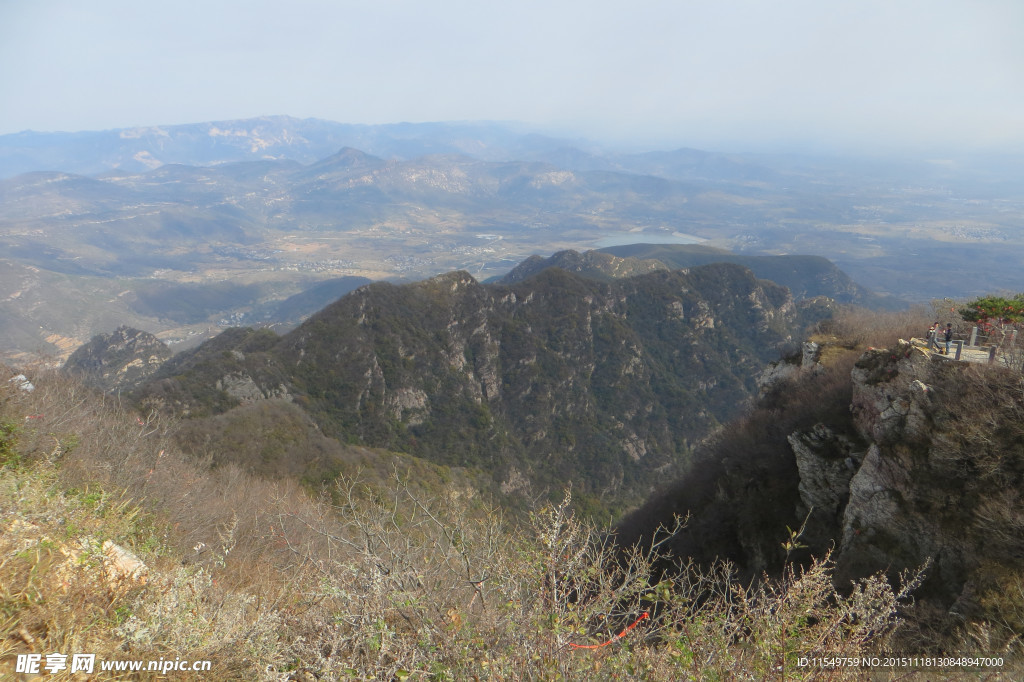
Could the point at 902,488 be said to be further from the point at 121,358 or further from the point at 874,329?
the point at 121,358

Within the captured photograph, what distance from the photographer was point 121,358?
84.7 m

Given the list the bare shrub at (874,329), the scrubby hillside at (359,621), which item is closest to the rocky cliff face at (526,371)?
the bare shrub at (874,329)

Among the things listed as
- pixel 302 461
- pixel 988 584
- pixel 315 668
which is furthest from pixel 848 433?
pixel 302 461

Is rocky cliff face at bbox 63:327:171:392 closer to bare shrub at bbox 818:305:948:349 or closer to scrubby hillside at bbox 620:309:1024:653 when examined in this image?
scrubby hillside at bbox 620:309:1024:653

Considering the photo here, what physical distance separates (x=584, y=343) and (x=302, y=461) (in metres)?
66.4

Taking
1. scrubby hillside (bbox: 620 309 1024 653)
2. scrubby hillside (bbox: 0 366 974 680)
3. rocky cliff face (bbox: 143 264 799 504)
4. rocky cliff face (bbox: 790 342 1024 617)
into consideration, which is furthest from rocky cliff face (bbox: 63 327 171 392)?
rocky cliff face (bbox: 790 342 1024 617)

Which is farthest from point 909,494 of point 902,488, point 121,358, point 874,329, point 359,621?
point 121,358

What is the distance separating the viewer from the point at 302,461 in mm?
37812

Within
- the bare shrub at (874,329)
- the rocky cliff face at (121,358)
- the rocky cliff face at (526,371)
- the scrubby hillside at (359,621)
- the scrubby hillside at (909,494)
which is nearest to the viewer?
the scrubby hillside at (359,621)

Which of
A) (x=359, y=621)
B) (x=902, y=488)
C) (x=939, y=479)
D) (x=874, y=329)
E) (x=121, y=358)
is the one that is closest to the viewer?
(x=359, y=621)

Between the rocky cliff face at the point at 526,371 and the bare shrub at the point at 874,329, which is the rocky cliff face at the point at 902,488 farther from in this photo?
the rocky cliff face at the point at 526,371

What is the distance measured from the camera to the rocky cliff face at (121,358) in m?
77.0

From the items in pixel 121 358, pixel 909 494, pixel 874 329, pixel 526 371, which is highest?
pixel 874 329

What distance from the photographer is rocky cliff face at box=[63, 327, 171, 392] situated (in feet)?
253
